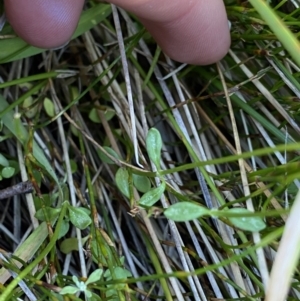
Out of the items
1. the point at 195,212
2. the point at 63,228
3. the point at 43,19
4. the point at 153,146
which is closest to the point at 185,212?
the point at 195,212

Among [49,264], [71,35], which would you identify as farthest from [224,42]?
[49,264]

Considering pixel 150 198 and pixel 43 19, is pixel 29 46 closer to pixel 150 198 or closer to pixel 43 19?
pixel 43 19

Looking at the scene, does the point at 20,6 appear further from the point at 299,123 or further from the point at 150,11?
the point at 299,123

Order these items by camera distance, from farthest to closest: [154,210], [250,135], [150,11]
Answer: [250,135] < [150,11] < [154,210]

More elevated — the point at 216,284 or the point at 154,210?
the point at 154,210

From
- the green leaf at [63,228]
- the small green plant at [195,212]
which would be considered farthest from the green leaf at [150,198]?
the green leaf at [63,228]

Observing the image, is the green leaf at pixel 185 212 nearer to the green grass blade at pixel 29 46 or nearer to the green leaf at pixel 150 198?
the green leaf at pixel 150 198

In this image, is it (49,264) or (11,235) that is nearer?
(49,264)

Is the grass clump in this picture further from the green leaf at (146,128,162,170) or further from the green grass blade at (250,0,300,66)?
the green grass blade at (250,0,300,66)
